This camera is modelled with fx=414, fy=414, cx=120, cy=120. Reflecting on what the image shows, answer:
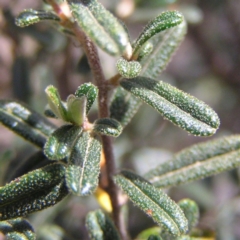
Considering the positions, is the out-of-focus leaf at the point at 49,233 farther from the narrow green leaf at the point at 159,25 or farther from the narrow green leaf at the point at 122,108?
the narrow green leaf at the point at 159,25

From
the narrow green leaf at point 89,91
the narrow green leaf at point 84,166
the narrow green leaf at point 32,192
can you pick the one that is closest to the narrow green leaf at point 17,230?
the narrow green leaf at point 32,192

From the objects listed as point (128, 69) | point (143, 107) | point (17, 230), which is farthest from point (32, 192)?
point (143, 107)

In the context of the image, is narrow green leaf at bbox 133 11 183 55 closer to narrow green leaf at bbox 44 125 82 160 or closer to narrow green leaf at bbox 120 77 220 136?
narrow green leaf at bbox 120 77 220 136

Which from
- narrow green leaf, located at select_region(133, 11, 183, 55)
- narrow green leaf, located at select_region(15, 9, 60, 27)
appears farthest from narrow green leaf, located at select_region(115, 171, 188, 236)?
narrow green leaf, located at select_region(15, 9, 60, 27)

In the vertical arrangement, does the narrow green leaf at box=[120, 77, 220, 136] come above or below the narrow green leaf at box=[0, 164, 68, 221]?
above

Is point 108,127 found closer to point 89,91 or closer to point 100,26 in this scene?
point 89,91

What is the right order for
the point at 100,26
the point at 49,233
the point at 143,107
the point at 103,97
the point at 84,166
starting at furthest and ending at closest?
the point at 143,107, the point at 49,233, the point at 103,97, the point at 84,166, the point at 100,26
